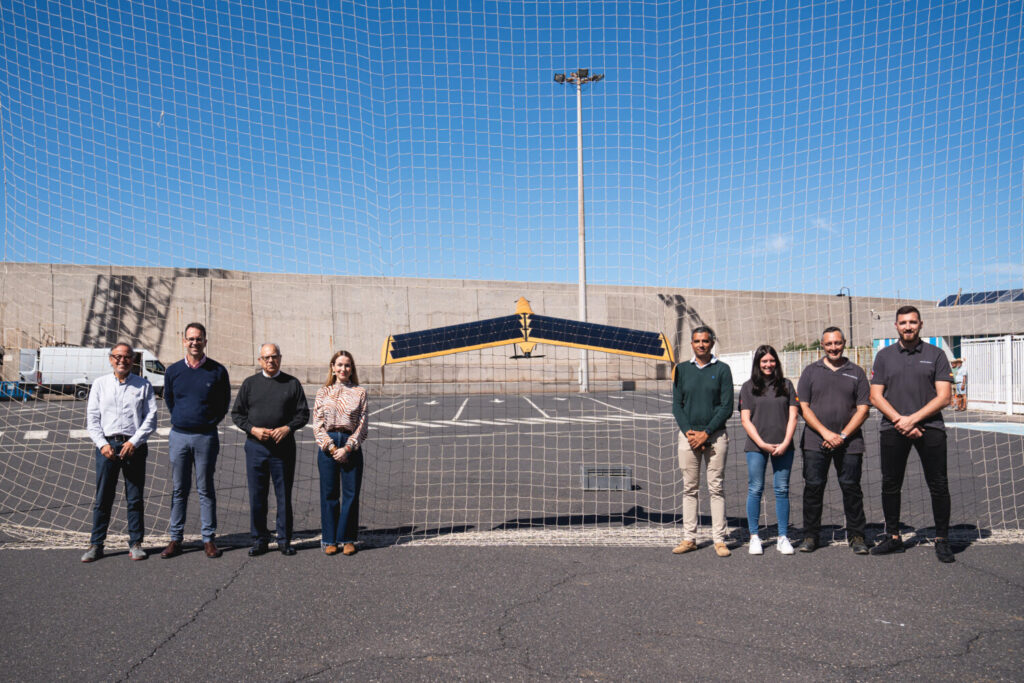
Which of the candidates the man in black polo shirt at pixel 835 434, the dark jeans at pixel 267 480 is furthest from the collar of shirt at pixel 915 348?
the dark jeans at pixel 267 480

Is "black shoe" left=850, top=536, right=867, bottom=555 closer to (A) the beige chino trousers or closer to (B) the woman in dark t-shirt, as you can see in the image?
(B) the woman in dark t-shirt

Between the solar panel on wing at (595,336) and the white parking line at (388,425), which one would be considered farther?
the white parking line at (388,425)

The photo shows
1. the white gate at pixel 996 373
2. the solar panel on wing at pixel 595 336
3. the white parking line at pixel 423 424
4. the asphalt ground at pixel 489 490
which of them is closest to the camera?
the solar panel on wing at pixel 595 336

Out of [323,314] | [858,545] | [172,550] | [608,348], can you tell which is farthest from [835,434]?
[323,314]

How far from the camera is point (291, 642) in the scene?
12.0 ft

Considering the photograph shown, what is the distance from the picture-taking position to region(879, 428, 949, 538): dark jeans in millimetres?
5168

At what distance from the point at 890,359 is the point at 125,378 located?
6271 millimetres

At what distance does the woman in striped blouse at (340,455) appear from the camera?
18.1 ft

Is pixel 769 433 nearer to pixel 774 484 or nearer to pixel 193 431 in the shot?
pixel 774 484

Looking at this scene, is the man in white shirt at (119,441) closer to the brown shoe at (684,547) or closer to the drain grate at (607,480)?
the brown shoe at (684,547)

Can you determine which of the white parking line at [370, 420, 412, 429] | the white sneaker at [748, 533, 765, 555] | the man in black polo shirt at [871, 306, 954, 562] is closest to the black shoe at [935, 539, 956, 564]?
the man in black polo shirt at [871, 306, 954, 562]

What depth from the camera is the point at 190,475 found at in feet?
17.8

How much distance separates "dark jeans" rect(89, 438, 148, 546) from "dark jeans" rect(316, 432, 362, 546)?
141 cm

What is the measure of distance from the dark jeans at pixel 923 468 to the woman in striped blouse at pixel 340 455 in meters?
4.21
